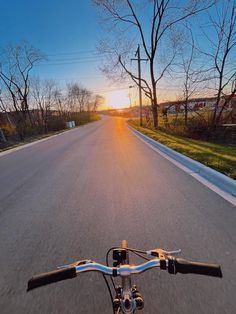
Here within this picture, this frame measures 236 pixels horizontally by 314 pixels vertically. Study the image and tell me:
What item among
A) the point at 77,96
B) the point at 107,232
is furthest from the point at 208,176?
the point at 77,96

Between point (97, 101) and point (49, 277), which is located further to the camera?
point (97, 101)

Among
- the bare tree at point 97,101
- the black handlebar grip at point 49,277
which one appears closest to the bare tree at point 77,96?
the bare tree at point 97,101

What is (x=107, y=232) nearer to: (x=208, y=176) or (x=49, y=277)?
(x=49, y=277)

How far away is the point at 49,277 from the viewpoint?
2.79 ft

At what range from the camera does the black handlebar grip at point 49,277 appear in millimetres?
837

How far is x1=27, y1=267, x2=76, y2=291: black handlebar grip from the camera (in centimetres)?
84

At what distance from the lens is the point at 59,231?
7.72 feet

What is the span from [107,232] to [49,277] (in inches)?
59.3

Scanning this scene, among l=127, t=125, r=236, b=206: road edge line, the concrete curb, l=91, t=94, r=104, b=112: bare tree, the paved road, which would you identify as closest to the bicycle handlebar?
the paved road

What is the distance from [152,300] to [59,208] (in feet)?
6.69

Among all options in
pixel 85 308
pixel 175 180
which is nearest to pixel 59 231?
pixel 85 308

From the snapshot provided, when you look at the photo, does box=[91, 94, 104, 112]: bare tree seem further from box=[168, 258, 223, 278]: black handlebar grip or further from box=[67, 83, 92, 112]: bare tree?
box=[168, 258, 223, 278]: black handlebar grip

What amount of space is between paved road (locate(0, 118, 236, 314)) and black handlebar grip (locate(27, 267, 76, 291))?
81cm

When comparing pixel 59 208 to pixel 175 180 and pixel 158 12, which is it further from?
pixel 158 12
